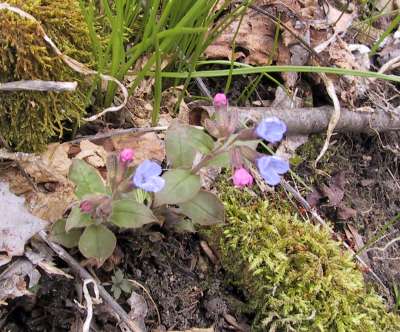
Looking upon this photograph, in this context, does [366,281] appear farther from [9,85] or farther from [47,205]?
[9,85]

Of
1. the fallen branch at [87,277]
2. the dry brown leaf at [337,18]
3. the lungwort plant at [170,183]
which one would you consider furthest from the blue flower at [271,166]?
the dry brown leaf at [337,18]

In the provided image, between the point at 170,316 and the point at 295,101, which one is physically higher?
the point at 295,101

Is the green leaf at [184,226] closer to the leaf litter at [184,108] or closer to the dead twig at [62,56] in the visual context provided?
the leaf litter at [184,108]

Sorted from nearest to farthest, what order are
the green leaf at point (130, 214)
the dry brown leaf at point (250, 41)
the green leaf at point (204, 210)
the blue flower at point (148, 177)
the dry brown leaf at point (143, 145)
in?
the blue flower at point (148, 177), the green leaf at point (130, 214), the green leaf at point (204, 210), the dry brown leaf at point (143, 145), the dry brown leaf at point (250, 41)

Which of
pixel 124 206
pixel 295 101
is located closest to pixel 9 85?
pixel 124 206

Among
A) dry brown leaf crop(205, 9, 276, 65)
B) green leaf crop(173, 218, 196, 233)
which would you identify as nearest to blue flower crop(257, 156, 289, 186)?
green leaf crop(173, 218, 196, 233)
